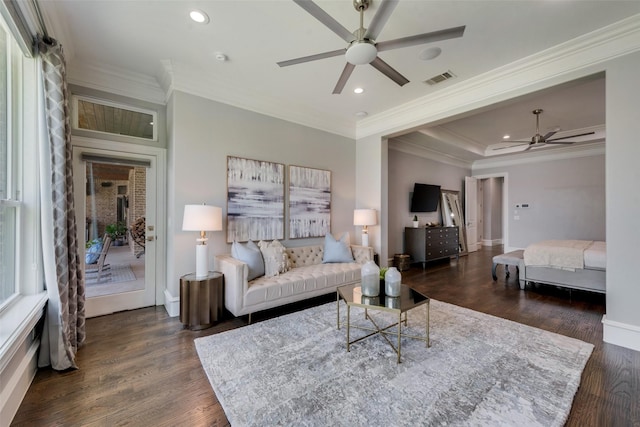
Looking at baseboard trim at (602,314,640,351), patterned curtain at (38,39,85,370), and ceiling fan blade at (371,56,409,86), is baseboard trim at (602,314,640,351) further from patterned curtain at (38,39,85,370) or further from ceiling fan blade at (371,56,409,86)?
patterned curtain at (38,39,85,370)

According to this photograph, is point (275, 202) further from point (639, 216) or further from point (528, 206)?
point (528, 206)

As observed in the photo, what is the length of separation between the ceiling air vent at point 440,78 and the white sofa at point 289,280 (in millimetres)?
2616

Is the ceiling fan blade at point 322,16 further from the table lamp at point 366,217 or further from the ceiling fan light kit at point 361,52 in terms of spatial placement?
the table lamp at point 366,217

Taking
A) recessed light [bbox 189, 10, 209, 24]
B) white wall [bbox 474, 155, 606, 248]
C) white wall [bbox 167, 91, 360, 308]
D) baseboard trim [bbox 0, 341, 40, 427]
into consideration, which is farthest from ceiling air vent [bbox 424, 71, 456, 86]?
A: white wall [bbox 474, 155, 606, 248]

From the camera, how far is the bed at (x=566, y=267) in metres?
3.69

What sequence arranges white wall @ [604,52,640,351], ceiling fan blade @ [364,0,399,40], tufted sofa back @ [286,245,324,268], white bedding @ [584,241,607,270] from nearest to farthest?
ceiling fan blade @ [364,0,399,40] < white wall @ [604,52,640,351] < white bedding @ [584,241,607,270] < tufted sofa back @ [286,245,324,268]

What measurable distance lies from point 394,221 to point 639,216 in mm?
3947

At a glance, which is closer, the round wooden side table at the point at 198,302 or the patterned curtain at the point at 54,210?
the patterned curtain at the point at 54,210

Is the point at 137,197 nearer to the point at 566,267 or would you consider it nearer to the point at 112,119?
the point at 112,119

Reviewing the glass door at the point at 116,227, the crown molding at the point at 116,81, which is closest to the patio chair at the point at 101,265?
the glass door at the point at 116,227

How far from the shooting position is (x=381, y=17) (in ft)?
5.95

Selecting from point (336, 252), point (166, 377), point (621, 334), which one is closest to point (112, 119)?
point (166, 377)

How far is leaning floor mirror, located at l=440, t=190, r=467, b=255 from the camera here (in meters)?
7.43

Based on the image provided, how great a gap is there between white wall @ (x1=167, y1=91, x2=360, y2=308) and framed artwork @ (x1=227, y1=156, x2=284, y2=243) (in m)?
0.11
